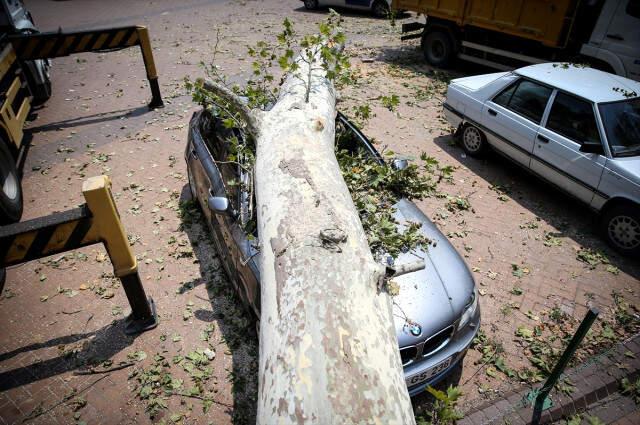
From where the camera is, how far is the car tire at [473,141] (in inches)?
276

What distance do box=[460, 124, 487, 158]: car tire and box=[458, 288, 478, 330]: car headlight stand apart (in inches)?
168

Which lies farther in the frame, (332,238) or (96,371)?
(96,371)

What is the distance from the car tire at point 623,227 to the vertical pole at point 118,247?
5.82m

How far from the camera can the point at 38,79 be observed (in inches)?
340

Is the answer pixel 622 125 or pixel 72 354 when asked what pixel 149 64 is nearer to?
pixel 72 354

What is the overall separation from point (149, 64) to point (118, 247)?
6.42 metres

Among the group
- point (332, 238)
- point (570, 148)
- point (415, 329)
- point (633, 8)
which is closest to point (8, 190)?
point (332, 238)

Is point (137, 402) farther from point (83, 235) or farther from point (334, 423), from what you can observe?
point (334, 423)

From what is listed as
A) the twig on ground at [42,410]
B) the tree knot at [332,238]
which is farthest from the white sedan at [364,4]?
the twig on ground at [42,410]

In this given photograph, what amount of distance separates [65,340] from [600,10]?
11036 millimetres

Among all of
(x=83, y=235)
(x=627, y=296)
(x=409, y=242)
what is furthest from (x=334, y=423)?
(x=627, y=296)

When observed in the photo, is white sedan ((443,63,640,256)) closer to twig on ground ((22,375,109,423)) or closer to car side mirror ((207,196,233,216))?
car side mirror ((207,196,233,216))

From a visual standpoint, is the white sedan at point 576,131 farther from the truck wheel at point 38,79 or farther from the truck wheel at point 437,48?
the truck wheel at point 38,79

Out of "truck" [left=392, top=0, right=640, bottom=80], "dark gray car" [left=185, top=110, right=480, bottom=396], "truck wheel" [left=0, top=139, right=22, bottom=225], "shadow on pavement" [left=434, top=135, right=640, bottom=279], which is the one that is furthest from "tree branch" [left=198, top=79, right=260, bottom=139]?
"truck" [left=392, top=0, right=640, bottom=80]
